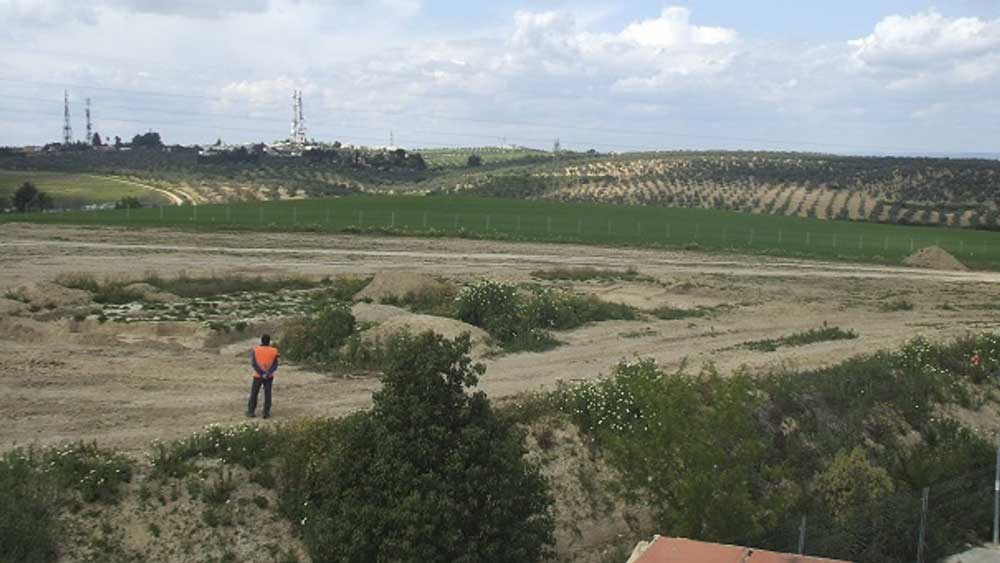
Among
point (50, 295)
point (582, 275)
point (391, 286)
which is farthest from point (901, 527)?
point (582, 275)

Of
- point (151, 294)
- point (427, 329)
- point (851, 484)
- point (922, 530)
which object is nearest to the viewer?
point (922, 530)

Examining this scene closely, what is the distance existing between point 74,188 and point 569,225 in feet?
167

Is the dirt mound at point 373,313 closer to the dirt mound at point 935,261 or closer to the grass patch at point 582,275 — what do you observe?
the grass patch at point 582,275

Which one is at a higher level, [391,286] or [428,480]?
[391,286]

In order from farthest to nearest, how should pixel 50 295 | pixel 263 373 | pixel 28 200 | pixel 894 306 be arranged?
pixel 28 200 → pixel 894 306 → pixel 50 295 → pixel 263 373

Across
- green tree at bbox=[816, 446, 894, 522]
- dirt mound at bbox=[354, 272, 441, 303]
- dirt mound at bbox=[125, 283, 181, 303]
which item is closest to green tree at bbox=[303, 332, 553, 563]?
green tree at bbox=[816, 446, 894, 522]

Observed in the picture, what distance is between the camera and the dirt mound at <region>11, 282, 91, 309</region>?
29.5 metres

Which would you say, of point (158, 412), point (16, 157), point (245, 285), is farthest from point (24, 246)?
point (16, 157)

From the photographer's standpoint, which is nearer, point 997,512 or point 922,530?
point 922,530

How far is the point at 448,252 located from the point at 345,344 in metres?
28.7

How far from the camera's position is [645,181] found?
13712cm

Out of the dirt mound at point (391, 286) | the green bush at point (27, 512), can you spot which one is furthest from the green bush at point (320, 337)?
the green bush at point (27, 512)

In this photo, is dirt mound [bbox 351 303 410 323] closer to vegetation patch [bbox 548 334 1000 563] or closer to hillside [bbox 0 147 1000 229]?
vegetation patch [bbox 548 334 1000 563]

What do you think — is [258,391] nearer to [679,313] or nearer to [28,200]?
[679,313]
